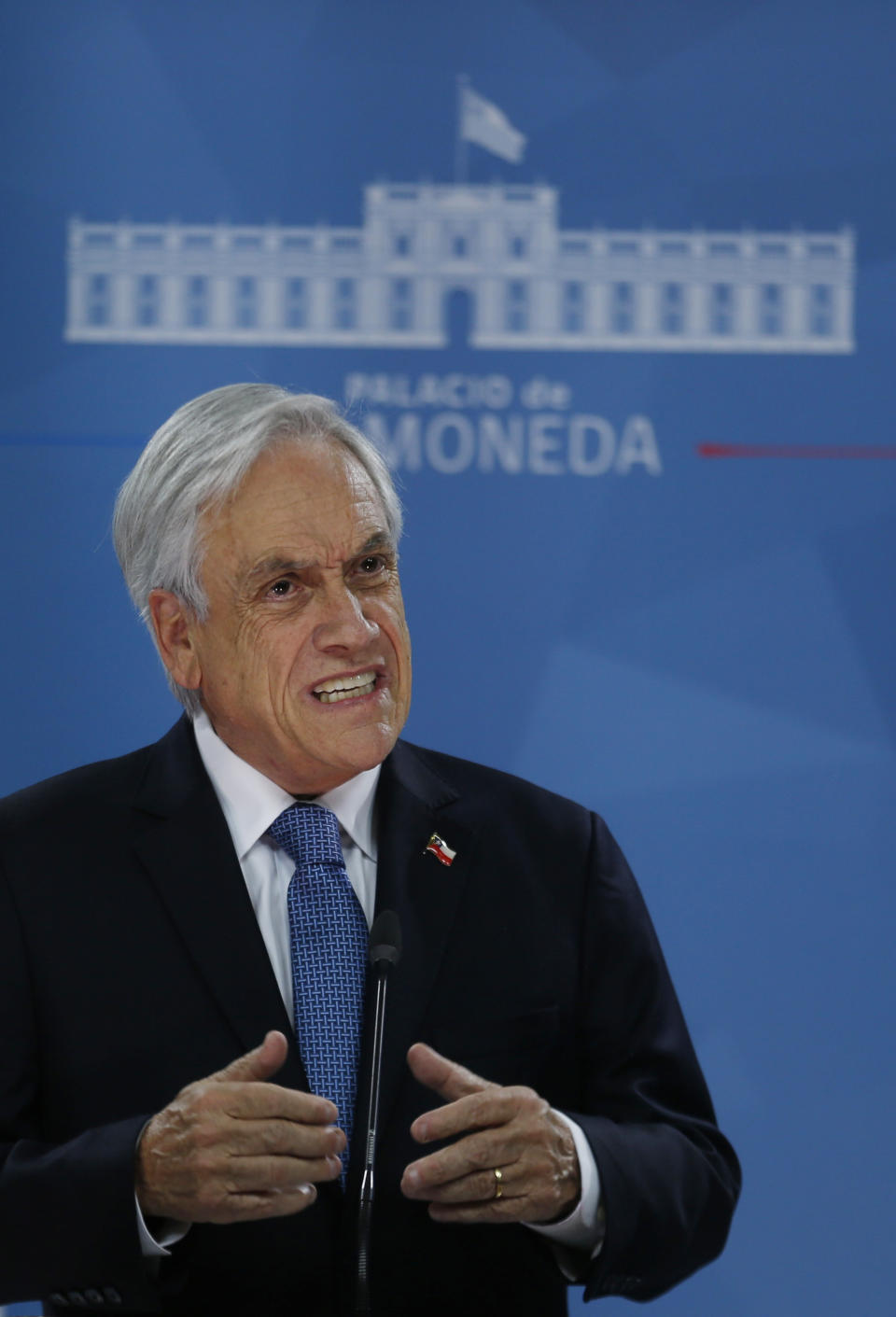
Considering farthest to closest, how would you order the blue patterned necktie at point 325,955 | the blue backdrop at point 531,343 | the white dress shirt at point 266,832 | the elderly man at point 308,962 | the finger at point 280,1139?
the blue backdrop at point 531,343, the white dress shirt at point 266,832, the blue patterned necktie at point 325,955, the elderly man at point 308,962, the finger at point 280,1139

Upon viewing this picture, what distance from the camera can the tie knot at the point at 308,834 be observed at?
2.06 metres

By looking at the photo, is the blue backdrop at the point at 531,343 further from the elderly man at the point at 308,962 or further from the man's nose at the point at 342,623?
the man's nose at the point at 342,623

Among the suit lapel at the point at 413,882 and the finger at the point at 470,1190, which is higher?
the suit lapel at the point at 413,882

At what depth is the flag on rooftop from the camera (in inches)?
125

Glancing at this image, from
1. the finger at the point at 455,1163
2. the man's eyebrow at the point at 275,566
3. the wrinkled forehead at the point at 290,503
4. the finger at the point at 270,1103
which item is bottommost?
the finger at the point at 455,1163

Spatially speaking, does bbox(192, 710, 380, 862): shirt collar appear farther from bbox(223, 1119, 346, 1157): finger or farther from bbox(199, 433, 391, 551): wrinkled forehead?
bbox(223, 1119, 346, 1157): finger

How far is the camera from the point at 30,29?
3223 millimetres

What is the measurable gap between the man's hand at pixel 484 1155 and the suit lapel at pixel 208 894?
11.0 inches

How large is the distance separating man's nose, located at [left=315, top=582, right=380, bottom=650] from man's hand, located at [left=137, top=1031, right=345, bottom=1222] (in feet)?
1.94

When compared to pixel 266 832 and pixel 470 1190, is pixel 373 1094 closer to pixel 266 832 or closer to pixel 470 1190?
pixel 470 1190

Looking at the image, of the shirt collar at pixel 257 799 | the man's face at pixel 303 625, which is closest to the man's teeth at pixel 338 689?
the man's face at pixel 303 625

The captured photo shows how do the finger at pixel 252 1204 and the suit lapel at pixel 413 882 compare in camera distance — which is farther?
the suit lapel at pixel 413 882

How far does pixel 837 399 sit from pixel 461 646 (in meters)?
A: 0.94

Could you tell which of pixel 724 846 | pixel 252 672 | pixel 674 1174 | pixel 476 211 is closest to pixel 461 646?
pixel 724 846
